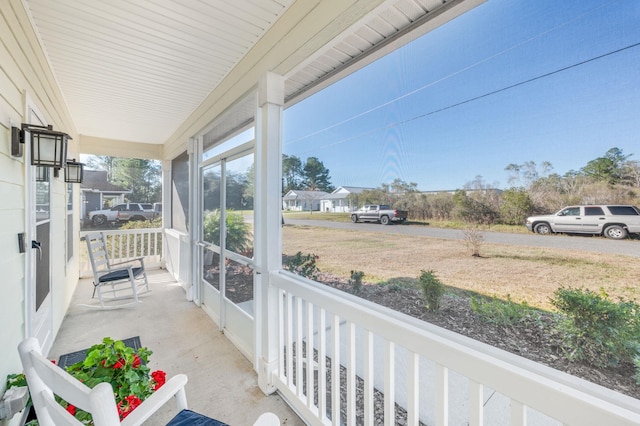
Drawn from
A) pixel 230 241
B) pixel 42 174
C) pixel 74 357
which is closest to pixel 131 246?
pixel 74 357

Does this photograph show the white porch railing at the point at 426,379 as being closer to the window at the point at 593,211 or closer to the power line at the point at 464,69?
the window at the point at 593,211

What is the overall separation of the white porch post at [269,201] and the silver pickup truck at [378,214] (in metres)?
0.80

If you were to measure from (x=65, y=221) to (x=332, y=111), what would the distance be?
3.84 meters

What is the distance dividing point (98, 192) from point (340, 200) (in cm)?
607

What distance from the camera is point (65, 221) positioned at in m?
3.56

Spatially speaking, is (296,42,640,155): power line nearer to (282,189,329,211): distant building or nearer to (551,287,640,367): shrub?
(282,189,329,211): distant building

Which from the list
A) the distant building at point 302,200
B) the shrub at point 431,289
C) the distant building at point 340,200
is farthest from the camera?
the distant building at point 302,200

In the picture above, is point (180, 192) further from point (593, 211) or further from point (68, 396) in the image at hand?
point (593, 211)

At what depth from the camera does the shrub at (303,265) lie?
6.46 ft

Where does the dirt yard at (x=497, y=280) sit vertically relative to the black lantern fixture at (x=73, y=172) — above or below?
below

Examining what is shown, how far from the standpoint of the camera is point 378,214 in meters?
1.48

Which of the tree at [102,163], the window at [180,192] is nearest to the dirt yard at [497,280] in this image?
the window at [180,192]

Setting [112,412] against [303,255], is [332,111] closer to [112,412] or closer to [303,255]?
[303,255]

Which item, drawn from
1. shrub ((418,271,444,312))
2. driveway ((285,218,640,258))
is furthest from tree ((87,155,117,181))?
shrub ((418,271,444,312))
